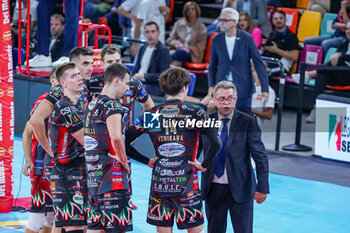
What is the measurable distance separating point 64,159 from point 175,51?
8.00m

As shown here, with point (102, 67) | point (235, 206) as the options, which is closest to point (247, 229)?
point (235, 206)

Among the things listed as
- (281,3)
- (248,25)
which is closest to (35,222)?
(248,25)

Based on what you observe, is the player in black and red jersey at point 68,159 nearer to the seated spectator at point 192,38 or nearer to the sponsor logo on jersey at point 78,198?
the sponsor logo on jersey at point 78,198

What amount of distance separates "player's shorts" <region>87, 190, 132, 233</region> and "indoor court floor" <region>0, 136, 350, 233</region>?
1889 millimetres

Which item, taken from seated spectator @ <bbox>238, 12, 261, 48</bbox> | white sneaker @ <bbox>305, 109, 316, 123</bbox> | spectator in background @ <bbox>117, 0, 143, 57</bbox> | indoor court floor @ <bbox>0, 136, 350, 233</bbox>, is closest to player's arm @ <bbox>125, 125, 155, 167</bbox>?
indoor court floor @ <bbox>0, 136, 350, 233</bbox>

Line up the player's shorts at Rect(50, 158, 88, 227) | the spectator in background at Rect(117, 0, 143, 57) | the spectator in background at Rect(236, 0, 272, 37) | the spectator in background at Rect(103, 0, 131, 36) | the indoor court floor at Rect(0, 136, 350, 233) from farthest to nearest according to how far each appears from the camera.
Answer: the spectator in background at Rect(103, 0, 131, 36)
the spectator in background at Rect(117, 0, 143, 57)
the spectator in background at Rect(236, 0, 272, 37)
the indoor court floor at Rect(0, 136, 350, 233)
the player's shorts at Rect(50, 158, 88, 227)

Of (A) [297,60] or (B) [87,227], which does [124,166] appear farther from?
(A) [297,60]

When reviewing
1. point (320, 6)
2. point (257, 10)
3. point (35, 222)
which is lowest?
point (35, 222)

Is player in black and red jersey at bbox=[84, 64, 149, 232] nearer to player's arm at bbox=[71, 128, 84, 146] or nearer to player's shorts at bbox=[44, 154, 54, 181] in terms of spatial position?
player's arm at bbox=[71, 128, 84, 146]

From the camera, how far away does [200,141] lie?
6.55m

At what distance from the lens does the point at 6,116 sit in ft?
29.5

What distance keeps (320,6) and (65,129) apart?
383 inches

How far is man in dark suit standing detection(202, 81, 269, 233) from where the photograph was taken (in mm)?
6387

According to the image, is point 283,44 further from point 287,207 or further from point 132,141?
point 132,141
